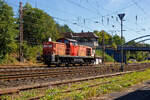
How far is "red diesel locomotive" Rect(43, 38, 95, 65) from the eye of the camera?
20.9 meters

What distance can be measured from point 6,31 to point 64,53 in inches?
419

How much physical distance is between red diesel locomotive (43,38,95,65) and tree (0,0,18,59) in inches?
294

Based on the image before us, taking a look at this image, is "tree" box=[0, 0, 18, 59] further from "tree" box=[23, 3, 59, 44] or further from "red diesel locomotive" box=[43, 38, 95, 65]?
"tree" box=[23, 3, 59, 44]

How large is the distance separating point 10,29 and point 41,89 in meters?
20.3

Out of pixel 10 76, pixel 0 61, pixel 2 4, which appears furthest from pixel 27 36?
pixel 10 76

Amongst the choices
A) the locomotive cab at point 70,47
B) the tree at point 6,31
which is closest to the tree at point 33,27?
the tree at point 6,31

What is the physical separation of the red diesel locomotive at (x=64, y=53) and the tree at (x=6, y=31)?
748 centimetres

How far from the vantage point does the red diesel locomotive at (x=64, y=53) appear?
2094 centimetres

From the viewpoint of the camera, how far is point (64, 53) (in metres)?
22.8

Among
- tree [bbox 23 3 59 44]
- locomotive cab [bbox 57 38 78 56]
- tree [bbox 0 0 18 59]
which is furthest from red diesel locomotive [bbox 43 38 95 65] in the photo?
tree [bbox 23 3 59 44]

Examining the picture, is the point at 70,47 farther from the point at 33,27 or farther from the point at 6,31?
the point at 33,27

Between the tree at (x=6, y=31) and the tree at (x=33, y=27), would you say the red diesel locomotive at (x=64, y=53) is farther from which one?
the tree at (x=33, y=27)

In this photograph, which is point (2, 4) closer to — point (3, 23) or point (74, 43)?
point (3, 23)

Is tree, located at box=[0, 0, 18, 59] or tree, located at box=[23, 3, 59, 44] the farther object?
tree, located at box=[23, 3, 59, 44]
